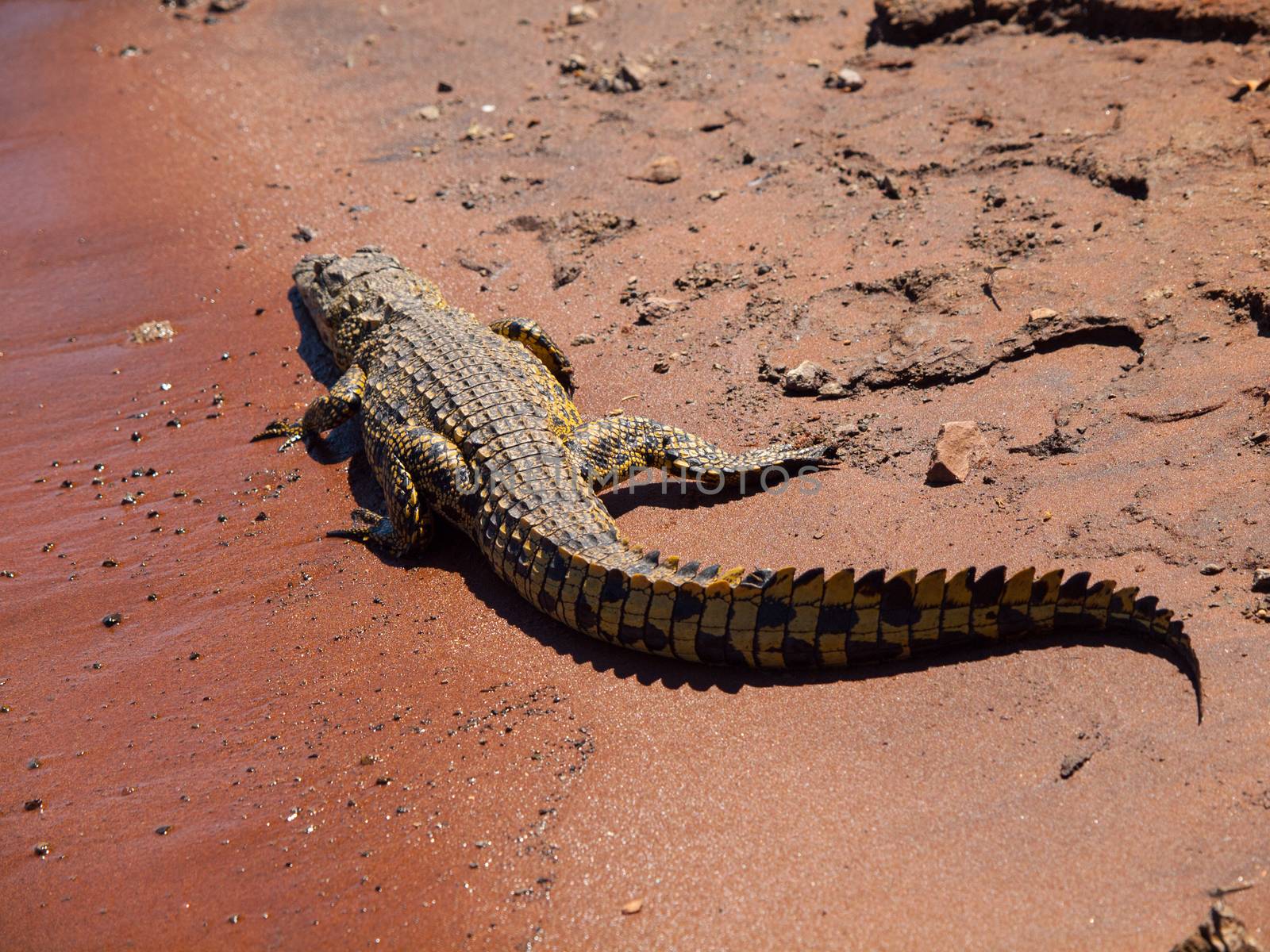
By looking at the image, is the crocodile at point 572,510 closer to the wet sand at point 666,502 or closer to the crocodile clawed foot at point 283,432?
the crocodile clawed foot at point 283,432

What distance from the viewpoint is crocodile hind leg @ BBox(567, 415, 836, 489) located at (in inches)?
206

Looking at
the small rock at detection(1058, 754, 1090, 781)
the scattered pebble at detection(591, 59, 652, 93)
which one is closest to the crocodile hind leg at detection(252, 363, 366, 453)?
the scattered pebble at detection(591, 59, 652, 93)

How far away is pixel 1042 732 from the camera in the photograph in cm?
376

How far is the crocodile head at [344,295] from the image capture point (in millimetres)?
6512

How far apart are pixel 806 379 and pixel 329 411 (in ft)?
9.26

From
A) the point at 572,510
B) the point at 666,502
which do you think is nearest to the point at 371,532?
the point at 572,510

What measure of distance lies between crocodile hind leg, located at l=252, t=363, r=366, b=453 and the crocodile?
0.01 meters

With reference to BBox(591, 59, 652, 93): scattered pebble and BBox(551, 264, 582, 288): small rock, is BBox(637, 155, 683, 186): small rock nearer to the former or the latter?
BBox(551, 264, 582, 288): small rock

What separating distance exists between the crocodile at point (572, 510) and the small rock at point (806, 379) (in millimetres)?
477

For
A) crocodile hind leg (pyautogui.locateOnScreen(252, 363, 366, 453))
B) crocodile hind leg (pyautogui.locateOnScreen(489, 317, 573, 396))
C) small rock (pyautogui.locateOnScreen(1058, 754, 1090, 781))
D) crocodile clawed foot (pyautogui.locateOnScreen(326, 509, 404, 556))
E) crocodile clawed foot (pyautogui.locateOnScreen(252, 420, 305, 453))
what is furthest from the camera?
crocodile clawed foot (pyautogui.locateOnScreen(252, 420, 305, 453))

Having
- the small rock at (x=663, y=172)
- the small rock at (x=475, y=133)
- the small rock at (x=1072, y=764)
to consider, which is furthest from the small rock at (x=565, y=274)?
the small rock at (x=1072, y=764)

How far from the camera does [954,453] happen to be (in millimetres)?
4949

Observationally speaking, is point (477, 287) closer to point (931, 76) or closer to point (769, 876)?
point (931, 76)

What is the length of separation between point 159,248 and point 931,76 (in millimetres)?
6325
